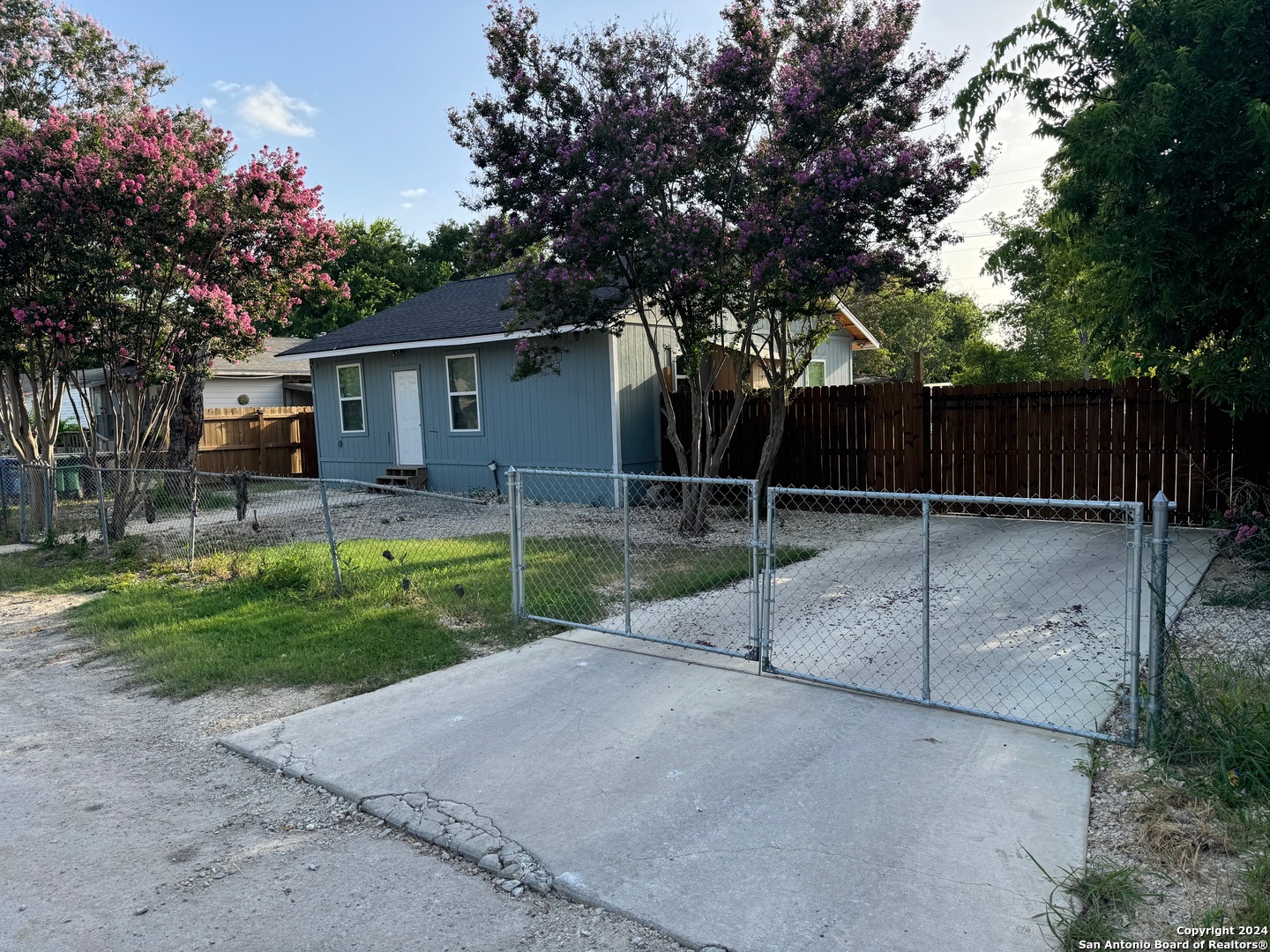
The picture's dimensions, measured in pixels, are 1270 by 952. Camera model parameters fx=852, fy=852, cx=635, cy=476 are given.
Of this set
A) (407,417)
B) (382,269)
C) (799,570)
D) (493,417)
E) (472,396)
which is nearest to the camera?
(799,570)

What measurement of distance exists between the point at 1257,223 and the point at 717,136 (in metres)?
5.05

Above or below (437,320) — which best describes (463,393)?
below

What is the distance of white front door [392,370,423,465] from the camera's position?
631 inches

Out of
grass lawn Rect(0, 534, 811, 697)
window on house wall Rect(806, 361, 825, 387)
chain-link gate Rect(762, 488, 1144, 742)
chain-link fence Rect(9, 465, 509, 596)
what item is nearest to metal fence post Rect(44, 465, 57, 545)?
chain-link fence Rect(9, 465, 509, 596)

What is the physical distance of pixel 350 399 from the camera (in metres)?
17.4

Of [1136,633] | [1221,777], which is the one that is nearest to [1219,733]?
[1221,777]

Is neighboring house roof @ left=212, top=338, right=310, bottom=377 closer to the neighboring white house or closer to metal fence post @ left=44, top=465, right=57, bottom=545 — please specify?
the neighboring white house

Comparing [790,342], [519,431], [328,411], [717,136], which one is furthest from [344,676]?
[328,411]

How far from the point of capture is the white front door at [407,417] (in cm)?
1603

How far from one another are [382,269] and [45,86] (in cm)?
2603

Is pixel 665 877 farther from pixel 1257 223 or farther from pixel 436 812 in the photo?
pixel 1257 223

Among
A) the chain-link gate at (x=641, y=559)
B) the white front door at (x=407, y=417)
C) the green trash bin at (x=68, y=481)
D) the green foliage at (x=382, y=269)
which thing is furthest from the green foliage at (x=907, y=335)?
the green trash bin at (x=68, y=481)

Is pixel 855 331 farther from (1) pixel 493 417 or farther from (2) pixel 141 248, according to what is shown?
(2) pixel 141 248

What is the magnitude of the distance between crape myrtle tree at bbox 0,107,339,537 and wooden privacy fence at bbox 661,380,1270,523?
628cm
